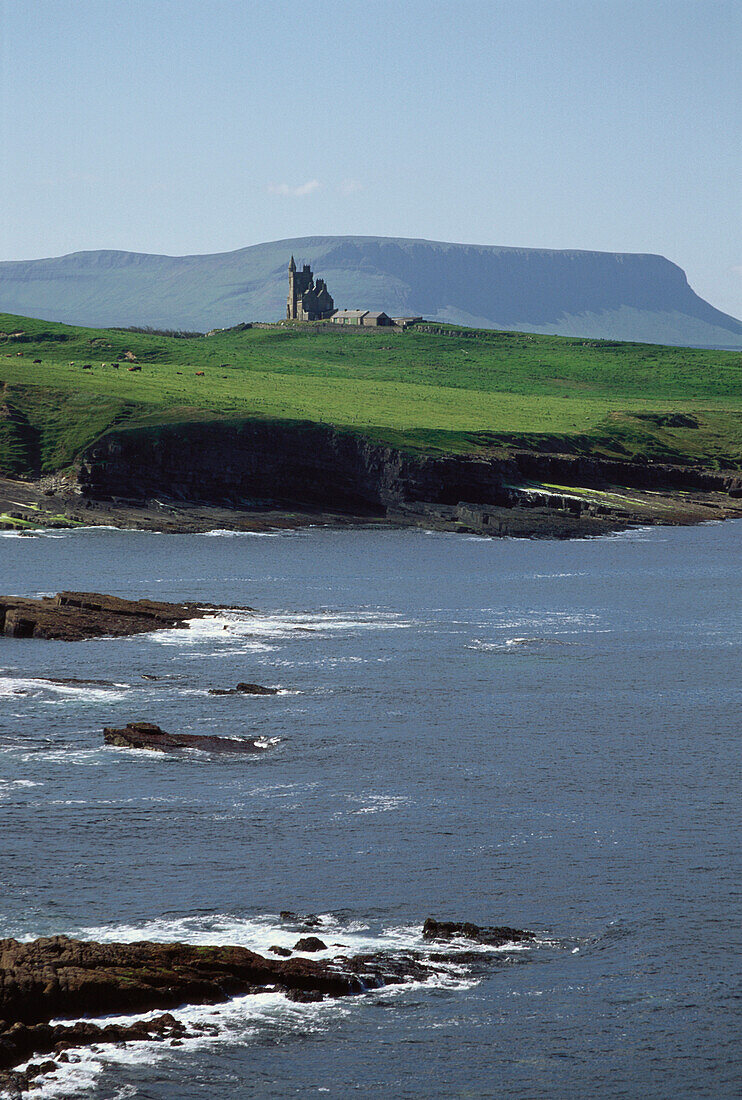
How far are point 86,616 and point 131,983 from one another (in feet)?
158

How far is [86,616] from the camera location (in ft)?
246

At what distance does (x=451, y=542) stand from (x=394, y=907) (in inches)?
3557

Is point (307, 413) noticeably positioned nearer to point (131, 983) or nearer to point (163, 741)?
point (163, 741)

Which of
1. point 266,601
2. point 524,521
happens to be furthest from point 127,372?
point 266,601

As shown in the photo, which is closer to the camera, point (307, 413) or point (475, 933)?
point (475, 933)

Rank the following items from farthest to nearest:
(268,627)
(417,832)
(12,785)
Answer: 1. (268,627)
2. (12,785)
3. (417,832)

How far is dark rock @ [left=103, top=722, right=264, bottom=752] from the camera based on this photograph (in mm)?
49531

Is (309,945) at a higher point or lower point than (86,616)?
lower

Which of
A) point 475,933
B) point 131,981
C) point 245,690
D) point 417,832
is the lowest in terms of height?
point 475,933

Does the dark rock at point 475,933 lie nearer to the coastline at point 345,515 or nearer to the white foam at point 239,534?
the white foam at point 239,534

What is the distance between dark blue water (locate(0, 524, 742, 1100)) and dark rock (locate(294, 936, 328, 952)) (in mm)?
879

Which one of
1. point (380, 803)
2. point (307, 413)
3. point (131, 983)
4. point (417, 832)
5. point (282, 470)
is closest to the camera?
point (131, 983)

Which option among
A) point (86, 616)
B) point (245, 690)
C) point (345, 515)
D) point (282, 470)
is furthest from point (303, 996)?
point (282, 470)

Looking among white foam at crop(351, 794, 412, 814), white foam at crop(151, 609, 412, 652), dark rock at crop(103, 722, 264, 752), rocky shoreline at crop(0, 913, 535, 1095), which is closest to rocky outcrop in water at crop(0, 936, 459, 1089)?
rocky shoreline at crop(0, 913, 535, 1095)
